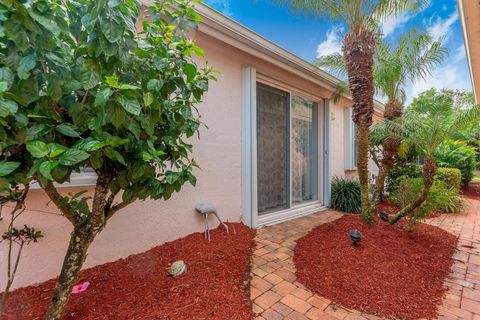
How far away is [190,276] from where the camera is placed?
2410 mm

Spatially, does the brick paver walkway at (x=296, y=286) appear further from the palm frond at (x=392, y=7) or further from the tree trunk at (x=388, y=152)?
the palm frond at (x=392, y=7)

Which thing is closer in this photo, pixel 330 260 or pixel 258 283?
pixel 258 283

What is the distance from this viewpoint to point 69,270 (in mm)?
1580

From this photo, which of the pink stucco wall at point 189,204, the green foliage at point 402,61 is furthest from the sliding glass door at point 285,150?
the green foliage at point 402,61

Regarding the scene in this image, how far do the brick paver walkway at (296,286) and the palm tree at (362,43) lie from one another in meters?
1.30

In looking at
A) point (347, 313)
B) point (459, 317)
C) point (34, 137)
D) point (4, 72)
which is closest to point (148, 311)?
point (34, 137)

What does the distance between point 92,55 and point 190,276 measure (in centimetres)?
219

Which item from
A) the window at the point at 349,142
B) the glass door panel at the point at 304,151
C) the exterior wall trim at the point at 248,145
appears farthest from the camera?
the window at the point at 349,142

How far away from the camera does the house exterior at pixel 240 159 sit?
2.42m

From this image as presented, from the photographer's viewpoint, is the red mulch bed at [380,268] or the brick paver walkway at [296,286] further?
the red mulch bed at [380,268]

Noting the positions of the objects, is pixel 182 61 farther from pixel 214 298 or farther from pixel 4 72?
pixel 214 298

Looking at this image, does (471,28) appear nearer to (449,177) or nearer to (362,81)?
(362,81)

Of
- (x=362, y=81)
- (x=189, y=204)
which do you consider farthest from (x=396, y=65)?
(x=189, y=204)

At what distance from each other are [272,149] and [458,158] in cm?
877
